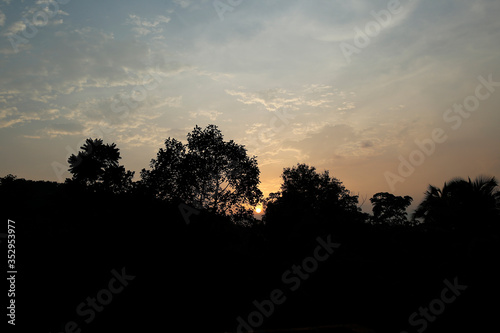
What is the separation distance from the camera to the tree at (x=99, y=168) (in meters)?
29.0

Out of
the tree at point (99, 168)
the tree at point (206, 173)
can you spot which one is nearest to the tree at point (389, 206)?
the tree at point (206, 173)

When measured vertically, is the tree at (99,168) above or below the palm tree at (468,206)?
above

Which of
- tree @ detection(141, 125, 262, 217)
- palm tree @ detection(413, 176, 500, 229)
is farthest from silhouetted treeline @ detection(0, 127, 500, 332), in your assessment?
tree @ detection(141, 125, 262, 217)

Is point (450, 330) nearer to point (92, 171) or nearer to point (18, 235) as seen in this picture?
point (18, 235)

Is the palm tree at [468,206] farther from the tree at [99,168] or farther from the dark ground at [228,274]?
the tree at [99,168]

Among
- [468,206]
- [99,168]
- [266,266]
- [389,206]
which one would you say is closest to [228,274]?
[266,266]

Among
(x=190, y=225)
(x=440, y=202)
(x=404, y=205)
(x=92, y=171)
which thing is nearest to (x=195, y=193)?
(x=92, y=171)

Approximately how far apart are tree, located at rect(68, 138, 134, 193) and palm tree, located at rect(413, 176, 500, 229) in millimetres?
28606

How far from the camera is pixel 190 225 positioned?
48.6ft

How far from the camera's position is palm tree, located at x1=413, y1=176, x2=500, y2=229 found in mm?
11094

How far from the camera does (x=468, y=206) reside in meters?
11.4

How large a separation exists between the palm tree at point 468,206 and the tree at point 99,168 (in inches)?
1126

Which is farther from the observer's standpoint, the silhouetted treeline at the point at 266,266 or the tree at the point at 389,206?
the tree at the point at 389,206

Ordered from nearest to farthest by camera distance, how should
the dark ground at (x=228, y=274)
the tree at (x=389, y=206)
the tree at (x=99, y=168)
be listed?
the dark ground at (x=228, y=274) < the tree at (x=99, y=168) < the tree at (x=389, y=206)
